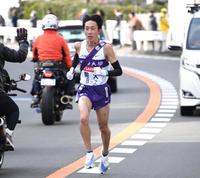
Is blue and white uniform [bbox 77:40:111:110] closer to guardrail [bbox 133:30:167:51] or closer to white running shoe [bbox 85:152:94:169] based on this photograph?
white running shoe [bbox 85:152:94:169]

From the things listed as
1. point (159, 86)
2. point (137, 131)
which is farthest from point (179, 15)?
point (137, 131)

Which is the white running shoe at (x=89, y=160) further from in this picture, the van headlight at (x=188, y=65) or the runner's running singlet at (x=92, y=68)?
the van headlight at (x=188, y=65)

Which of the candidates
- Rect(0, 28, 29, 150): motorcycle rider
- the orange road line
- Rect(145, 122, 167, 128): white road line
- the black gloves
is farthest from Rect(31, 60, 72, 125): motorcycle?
the black gloves

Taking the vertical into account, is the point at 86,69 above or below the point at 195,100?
above

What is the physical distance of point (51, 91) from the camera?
1742 centimetres

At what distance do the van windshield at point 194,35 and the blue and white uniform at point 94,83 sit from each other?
7.69 m

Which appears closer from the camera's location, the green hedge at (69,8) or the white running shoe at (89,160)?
the white running shoe at (89,160)

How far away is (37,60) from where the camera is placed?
18.0 m

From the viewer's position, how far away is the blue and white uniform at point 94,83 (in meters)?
11.7

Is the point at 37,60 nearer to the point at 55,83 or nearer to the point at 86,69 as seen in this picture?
the point at 55,83

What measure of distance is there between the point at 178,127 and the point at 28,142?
3137mm

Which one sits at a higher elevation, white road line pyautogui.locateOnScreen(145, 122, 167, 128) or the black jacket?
the black jacket

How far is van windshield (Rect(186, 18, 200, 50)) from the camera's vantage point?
63.6 feet

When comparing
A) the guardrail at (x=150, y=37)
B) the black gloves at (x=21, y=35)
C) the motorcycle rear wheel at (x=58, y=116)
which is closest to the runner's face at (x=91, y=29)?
the black gloves at (x=21, y=35)
